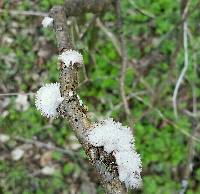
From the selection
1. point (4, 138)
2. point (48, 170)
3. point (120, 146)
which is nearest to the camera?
point (120, 146)

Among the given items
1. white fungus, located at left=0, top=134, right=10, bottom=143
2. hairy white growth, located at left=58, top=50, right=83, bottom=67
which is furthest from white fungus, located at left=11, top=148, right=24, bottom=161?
hairy white growth, located at left=58, top=50, right=83, bottom=67

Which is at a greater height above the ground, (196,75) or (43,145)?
(196,75)

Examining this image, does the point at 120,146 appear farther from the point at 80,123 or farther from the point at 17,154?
the point at 17,154

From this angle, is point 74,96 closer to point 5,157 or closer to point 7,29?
point 5,157

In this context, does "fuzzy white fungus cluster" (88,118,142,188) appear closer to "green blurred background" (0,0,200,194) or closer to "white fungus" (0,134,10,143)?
"green blurred background" (0,0,200,194)

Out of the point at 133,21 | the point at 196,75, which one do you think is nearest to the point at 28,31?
the point at 133,21

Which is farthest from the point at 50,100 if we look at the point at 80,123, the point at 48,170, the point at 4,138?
the point at 4,138
